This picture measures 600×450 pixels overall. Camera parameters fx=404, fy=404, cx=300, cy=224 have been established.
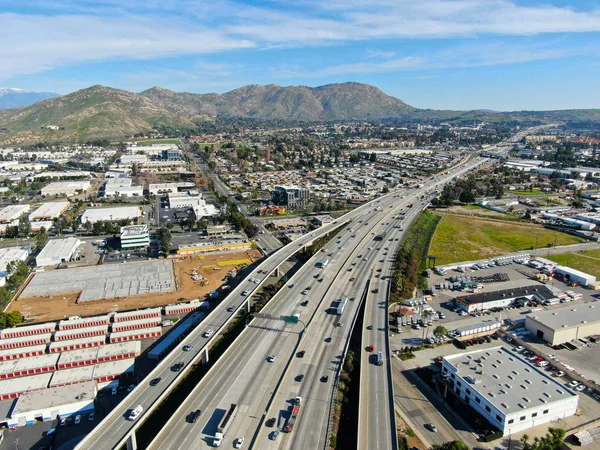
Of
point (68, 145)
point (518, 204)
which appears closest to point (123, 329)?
point (518, 204)

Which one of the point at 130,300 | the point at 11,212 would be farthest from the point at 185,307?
the point at 11,212

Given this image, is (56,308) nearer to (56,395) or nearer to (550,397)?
(56,395)

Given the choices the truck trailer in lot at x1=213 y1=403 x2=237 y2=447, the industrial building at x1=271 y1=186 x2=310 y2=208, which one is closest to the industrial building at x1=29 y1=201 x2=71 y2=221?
the industrial building at x1=271 y1=186 x2=310 y2=208

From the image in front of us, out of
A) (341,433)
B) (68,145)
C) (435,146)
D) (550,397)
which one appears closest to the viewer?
(341,433)

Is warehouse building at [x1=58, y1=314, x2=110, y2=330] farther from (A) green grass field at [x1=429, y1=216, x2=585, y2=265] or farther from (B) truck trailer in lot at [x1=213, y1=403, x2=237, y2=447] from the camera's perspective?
(A) green grass field at [x1=429, y1=216, x2=585, y2=265]

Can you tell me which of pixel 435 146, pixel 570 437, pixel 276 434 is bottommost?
pixel 570 437
